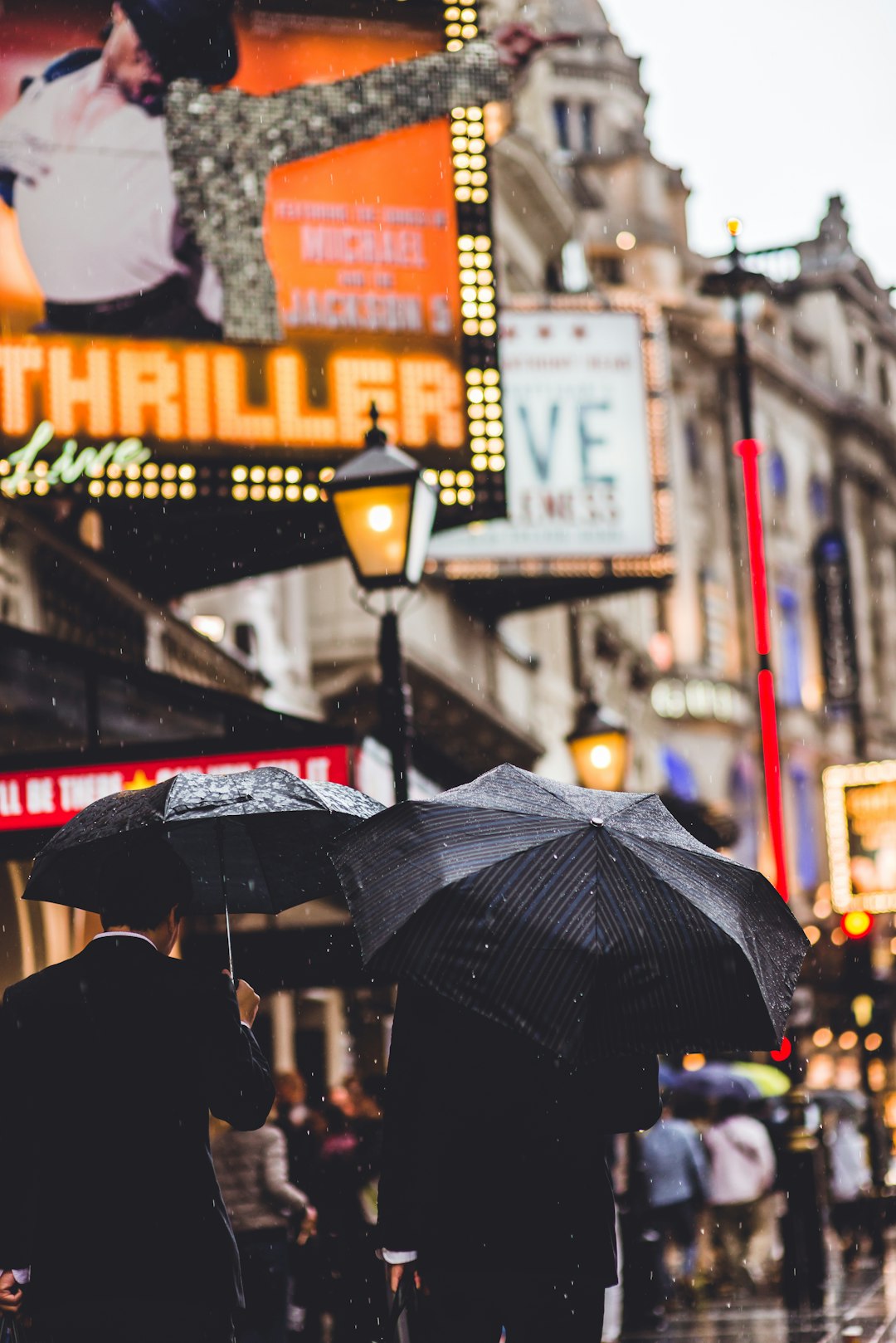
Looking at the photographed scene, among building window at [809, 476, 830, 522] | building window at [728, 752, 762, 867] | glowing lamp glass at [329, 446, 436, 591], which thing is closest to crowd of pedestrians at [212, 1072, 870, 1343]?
glowing lamp glass at [329, 446, 436, 591]

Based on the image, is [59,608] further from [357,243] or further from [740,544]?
[740,544]

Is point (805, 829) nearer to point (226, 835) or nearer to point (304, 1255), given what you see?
point (304, 1255)

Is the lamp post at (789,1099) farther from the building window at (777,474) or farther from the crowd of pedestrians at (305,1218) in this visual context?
the building window at (777,474)

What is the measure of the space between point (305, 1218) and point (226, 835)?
3815 millimetres

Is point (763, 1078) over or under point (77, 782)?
under

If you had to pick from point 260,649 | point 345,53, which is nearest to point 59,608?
point 345,53

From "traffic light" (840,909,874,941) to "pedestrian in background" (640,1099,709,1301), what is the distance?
13.7 feet

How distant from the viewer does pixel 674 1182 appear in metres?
13.6

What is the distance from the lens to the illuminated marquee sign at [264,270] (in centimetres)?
1286

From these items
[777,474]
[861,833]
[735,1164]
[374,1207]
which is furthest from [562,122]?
[374,1207]

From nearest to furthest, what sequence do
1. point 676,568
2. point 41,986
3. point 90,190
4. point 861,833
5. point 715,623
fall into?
point 41,986, point 90,190, point 861,833, point 676,568, point 715,623

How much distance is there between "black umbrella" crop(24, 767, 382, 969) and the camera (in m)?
5.70

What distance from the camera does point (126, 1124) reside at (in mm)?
4605

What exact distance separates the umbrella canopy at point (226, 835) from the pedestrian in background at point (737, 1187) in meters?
8.82
